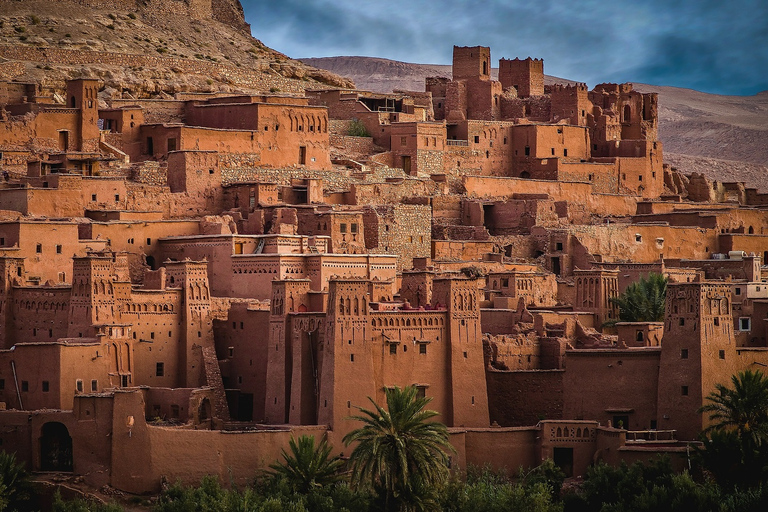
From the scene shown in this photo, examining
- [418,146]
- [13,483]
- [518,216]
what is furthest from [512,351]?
[418,146]

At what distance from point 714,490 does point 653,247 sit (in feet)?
61.4

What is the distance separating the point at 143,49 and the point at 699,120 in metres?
55.1

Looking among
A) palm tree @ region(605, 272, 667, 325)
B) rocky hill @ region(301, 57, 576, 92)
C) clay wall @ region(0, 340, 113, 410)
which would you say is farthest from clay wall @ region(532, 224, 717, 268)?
rocky hill @ region(301, 57, 576, 92)

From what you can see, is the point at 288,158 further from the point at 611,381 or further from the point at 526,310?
the point at 611,381

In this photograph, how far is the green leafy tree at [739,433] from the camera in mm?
37250

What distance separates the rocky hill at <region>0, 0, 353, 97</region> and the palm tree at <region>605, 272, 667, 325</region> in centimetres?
1760

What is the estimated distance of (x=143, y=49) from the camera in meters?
61.2

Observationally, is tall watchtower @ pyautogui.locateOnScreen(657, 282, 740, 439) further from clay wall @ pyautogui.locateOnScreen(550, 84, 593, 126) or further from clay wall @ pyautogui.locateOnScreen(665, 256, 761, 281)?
clay wall @ pyautogui.locateOnScreen(550, 84, 593, 126)

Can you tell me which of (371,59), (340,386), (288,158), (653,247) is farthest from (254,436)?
(371,59)

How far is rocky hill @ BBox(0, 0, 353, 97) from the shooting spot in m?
56.8

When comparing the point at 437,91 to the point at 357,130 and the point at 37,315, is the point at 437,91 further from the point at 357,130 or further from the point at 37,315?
the point at 37,315

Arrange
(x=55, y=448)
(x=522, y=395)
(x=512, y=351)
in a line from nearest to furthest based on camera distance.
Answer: (x=55, y=448), (x=522, y=395), (x=512, y=351)

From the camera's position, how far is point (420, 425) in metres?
37.1

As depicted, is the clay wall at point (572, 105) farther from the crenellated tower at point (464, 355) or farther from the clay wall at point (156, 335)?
the clay wall at point (156, 335)
